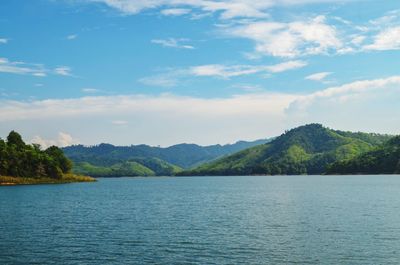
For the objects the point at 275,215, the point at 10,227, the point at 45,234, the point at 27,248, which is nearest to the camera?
the point at 27,248

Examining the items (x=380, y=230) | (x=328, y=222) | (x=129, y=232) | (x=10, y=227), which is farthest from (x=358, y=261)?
(x=10, y=227)

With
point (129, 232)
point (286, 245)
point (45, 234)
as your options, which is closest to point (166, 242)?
point (129, 232)

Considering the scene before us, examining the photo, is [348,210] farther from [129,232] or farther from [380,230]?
[129,232]

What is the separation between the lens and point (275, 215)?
110 metres

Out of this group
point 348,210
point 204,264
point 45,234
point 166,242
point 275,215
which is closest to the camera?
point 204,264

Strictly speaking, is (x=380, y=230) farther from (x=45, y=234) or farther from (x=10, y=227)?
(x=10, y=227)

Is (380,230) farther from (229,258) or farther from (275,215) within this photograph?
(229,258)

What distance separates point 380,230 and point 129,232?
4949cm

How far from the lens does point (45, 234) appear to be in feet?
270

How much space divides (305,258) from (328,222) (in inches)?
1475

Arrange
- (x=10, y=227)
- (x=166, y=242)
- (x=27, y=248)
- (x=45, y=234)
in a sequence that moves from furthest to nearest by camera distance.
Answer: (x=10, y=227) < (x=45, y=234) < (x=166, y=242) < (x=27, y=248)

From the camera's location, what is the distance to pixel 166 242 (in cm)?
7356

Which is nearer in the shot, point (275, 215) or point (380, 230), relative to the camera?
point (380, 230)

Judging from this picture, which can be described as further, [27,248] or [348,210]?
[348,210]
